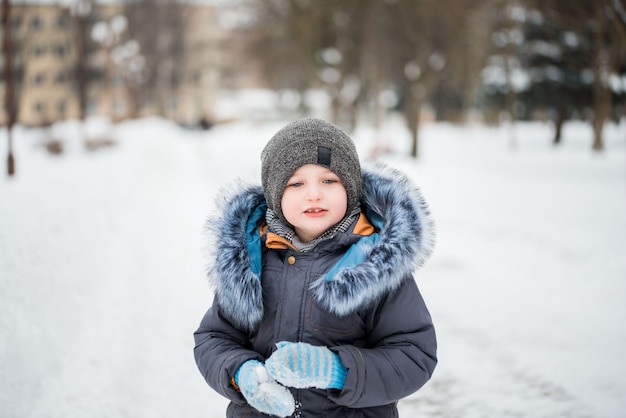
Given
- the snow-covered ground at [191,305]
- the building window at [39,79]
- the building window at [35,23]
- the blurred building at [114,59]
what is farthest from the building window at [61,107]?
the snow-covered ground at [191,305]

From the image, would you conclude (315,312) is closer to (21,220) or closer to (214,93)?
(21,220)

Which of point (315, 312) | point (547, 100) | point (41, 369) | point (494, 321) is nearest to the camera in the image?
point (315, 312)

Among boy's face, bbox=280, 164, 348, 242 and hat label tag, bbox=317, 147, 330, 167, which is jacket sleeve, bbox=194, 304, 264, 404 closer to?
boy's face, bbox=280, 164, 348, 242

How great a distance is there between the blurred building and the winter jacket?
18.4 metres

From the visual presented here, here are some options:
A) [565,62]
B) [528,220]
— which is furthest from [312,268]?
[565,62]

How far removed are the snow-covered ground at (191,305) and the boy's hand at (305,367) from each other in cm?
100

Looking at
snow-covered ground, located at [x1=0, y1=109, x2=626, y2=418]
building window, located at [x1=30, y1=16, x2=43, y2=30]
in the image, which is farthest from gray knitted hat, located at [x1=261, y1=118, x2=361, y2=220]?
building window, located at [x1=30, y1=16, x2=43, y2=30]

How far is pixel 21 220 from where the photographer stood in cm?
531

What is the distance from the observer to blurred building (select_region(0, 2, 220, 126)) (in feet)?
74.2

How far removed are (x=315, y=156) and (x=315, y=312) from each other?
1.93 feet

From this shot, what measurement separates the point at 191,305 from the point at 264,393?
115 inches

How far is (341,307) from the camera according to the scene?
1.89 m

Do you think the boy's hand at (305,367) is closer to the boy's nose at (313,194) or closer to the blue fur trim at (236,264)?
the blue fur trim at (236,264)

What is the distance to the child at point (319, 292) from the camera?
1.79 metres
